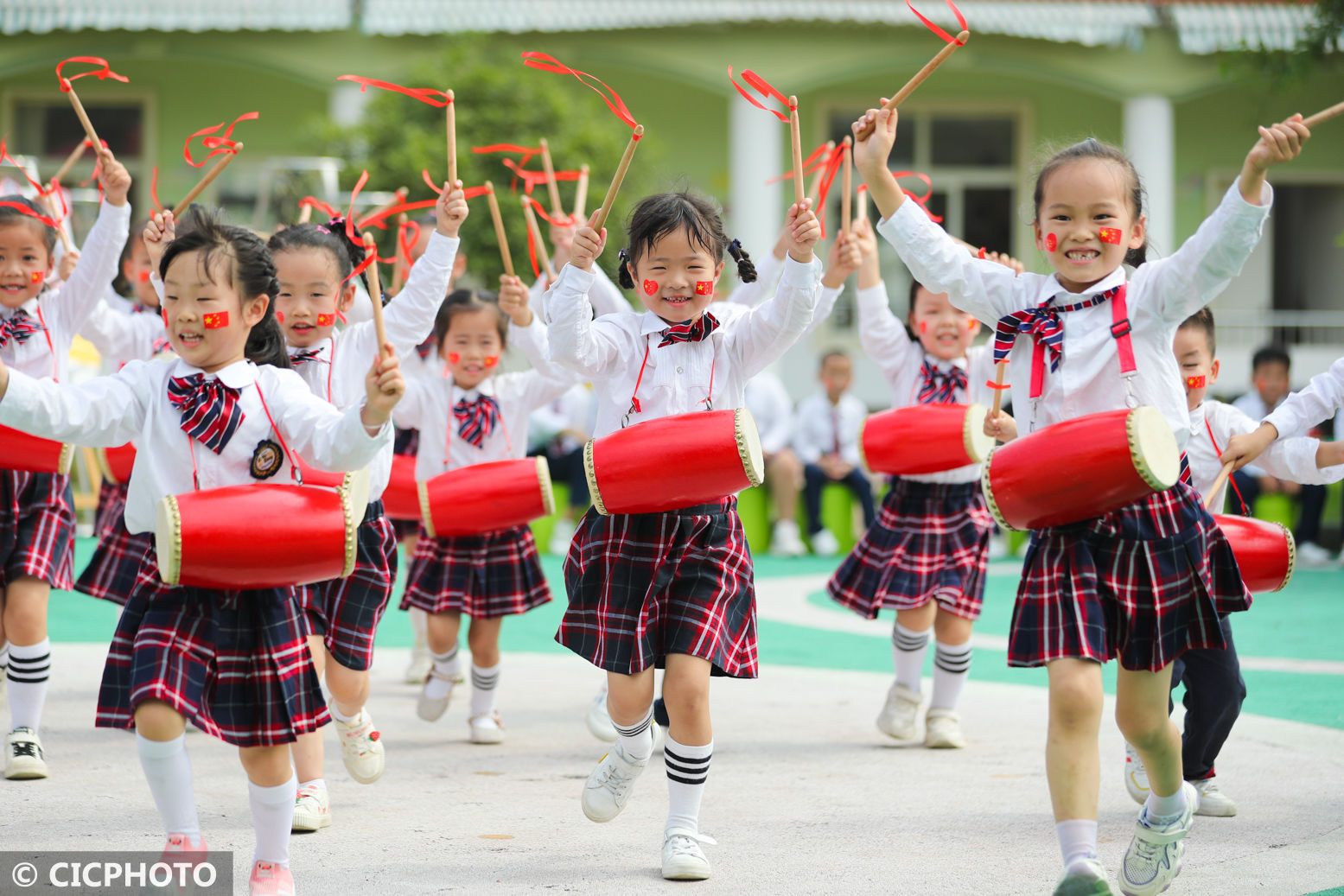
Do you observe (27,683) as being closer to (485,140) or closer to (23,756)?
(23,756)

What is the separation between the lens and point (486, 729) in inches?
191

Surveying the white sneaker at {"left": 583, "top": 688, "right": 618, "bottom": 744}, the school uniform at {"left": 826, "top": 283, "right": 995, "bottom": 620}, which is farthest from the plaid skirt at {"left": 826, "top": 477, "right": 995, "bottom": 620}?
the white sneaker at {"left": 583, "top": 688, "right": 618, "bottom": 744}

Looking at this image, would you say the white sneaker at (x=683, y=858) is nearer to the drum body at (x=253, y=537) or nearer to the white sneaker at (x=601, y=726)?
the drum body at (x=253, y=537)

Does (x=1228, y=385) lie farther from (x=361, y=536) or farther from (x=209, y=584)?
(x=209, y=584)

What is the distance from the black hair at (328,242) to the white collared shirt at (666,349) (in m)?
0.82

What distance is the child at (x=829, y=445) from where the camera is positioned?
11.2 m

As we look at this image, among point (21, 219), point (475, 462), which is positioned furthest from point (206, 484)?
point (475, 462)

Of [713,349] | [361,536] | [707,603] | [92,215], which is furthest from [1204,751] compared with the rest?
[92,215]

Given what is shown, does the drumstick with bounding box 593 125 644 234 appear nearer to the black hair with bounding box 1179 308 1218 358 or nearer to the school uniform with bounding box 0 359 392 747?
the school uniform with bounding box 0 359 392 747

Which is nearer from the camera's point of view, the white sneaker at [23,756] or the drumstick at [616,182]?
the drumstick at [616,182]

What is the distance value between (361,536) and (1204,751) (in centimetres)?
237

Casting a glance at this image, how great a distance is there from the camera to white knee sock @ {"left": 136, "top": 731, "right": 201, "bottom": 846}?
2904mm

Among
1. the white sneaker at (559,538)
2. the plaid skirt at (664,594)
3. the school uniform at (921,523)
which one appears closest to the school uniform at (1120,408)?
the plaid skirt at (664,594)

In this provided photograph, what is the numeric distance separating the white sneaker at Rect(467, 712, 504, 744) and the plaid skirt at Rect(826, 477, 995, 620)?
1218 millimetres
